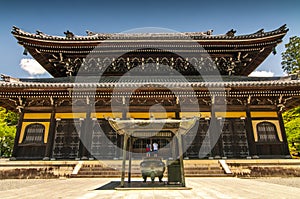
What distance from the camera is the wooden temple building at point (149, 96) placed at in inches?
427

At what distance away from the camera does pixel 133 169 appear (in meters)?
9.44

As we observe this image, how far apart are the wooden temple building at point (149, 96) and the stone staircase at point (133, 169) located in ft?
4.01

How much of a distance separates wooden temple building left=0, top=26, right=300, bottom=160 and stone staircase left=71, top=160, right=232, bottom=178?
1221 mm

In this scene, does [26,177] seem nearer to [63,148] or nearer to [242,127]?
[63,148]

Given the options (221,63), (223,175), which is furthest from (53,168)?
(221,63)

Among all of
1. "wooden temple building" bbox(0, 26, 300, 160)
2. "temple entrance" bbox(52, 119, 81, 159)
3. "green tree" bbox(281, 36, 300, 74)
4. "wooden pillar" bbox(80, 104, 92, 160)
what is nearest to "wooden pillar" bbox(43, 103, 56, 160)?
"wooden temple building" bbox(0, 26, 300, 160)

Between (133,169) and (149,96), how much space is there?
4067 millimetres

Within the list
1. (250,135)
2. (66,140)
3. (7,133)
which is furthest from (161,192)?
(7,133)

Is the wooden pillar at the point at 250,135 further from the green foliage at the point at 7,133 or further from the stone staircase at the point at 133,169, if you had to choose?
the green foliage at the point at 7,133

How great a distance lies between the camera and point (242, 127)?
11727 mm

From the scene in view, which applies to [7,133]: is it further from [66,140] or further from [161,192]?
[161,192]

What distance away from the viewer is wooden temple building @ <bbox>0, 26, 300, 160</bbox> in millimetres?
10836

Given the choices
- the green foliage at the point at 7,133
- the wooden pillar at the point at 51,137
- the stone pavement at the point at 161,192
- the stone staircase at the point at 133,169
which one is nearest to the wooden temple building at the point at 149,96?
the wooden pillar at the point at 51,137

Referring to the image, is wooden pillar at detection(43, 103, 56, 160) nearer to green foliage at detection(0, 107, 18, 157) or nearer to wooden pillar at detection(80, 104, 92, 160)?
wooden pillar at detection(80, 104, 92, 160)
